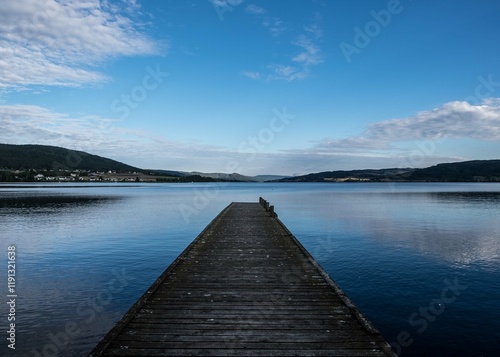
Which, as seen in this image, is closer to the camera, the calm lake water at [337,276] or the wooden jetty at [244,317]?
the wooden jetty at [244,317]

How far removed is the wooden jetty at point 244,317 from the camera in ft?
20.4

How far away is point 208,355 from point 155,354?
97 cm

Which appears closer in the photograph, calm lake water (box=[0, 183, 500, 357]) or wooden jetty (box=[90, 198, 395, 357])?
wooden jetty (box=[90, 198, 395, 357])

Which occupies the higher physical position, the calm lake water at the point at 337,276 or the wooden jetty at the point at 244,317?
the wooden jetty at the point at 244,317

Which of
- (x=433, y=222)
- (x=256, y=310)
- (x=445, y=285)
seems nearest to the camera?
(x=256, y=310)

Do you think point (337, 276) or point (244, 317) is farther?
point (337, 276)

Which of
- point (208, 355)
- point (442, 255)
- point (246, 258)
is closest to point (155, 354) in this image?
point (208, 355)

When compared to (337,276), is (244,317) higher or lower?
higher

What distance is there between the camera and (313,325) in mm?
7160

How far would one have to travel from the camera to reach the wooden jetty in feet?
20.4

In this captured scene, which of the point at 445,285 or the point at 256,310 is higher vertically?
the point at 256,310

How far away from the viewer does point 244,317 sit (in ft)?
24.8

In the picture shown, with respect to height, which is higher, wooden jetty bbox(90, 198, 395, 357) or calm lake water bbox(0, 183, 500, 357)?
wooden jetty bbox(90, 198, 395, 357)

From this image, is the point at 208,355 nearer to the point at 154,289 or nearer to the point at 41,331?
the point at 154,289
